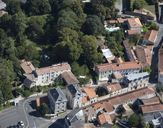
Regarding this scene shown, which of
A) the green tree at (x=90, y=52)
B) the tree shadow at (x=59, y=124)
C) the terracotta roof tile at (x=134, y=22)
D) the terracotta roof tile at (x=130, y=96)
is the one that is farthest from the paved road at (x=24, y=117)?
the terracotta roof tile at (x=134, y=22)

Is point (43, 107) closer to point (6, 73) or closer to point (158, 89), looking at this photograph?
point (6, 73)

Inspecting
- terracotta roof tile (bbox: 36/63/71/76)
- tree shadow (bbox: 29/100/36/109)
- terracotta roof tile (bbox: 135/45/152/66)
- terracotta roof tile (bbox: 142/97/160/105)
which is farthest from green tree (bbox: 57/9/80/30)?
terracotta roof tile (bbox: 142/97/160/105)

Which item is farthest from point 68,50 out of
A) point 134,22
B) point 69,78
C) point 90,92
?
point 134,22

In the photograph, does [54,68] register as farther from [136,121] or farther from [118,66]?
[136,121]

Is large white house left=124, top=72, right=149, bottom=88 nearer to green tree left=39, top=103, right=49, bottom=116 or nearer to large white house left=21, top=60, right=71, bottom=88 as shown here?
large white house left=21, top=60, right=71, bottom=88

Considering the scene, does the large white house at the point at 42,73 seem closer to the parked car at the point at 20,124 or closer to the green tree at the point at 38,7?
the parked car at the point at 20,124

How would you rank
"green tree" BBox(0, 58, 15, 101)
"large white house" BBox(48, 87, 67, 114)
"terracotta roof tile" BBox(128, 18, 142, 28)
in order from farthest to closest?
"terracotta roof tile" BBox(128, 18, 142, 28) → "green tree" BBox(0, 58, 15, 101) → "large white house" BBox(48, 87, 67, 114)
